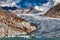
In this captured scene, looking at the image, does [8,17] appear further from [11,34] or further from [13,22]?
[11,34]

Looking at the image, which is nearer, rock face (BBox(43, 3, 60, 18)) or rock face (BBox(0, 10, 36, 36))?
rock face (BBox(0, 10, 36, 36))

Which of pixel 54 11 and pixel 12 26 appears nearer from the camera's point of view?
pixel 12 26

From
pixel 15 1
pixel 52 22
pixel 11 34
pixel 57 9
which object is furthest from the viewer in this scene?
pixel 57 9

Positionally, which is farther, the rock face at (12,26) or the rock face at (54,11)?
the rock face at (54,11)

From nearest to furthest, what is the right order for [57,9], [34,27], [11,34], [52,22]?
[11,34] < [34,27] < [52,22] < [57,9]

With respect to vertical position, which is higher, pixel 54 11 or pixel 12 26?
pixel 54 11

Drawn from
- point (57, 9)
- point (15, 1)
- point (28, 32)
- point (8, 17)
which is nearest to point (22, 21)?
point (8, 17)

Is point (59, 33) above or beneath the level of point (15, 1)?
beneath

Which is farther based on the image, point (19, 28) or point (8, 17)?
point (8, 17)
